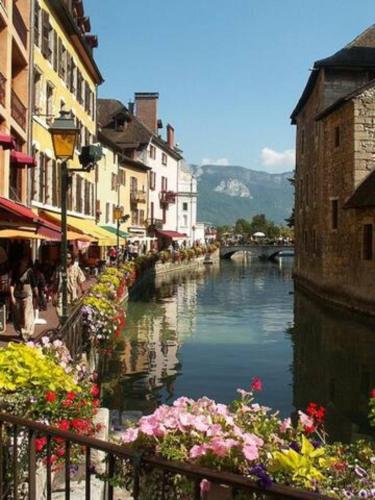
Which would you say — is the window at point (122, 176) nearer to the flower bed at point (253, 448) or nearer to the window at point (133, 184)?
the window at point (133, 184)

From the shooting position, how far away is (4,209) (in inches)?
332

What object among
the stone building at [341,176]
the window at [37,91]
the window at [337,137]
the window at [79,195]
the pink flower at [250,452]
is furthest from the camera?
the window at [79,195]

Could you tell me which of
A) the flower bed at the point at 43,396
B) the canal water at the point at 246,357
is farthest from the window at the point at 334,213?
the flower bed at the point at 43,396

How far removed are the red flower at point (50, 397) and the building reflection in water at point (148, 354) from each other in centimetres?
734

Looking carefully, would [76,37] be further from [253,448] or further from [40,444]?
[253,448]

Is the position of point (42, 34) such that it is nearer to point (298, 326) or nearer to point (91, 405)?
point (298, 326)

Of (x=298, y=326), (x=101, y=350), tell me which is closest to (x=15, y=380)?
(x=101, y=350)

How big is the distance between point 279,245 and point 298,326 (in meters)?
69.3

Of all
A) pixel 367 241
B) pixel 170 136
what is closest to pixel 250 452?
pixel 367 241

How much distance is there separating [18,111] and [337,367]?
490 inches

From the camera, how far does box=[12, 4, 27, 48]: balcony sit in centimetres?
1912

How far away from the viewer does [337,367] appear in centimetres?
1584

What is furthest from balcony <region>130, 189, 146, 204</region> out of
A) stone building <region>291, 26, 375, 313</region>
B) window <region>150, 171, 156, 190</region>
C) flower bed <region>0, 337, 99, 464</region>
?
flower bed <region>0, 337, 99, 464</region>

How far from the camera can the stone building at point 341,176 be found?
2506cm
